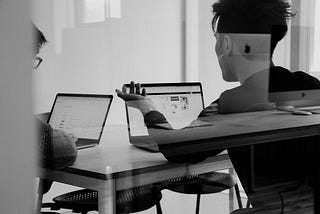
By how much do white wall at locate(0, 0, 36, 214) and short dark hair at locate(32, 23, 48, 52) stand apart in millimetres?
22

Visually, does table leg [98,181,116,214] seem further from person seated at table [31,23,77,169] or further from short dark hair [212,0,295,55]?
short dark hair [212,0,295,55]

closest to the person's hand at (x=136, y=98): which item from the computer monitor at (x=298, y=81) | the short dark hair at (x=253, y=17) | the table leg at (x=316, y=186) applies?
the short dark hair at (x=253, y=17)

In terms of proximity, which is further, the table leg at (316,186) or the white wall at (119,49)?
the table leg at (316,186)

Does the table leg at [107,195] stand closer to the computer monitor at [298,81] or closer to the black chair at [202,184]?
the black chair at [202,184]

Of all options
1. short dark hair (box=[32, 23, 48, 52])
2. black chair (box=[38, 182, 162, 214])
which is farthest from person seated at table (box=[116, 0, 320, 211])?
short dark hair (box=[32, 23, 48, 52])

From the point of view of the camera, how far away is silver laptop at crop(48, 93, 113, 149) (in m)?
0.89

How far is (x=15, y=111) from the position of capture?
2.25 feet

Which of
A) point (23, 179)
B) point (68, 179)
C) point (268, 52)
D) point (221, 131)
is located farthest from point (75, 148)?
point (268, 52)

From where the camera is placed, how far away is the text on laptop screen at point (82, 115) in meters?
0.89

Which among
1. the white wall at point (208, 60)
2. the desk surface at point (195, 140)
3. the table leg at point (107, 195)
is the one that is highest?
the white wall at point (208, 60)

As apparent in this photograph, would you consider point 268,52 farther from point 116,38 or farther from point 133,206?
point 133,206

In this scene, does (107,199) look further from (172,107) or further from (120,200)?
(172,107)

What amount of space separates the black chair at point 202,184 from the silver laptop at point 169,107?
123 millimetres

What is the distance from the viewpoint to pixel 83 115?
0.94 meters
